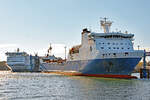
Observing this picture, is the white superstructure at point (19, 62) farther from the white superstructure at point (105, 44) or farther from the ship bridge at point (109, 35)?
the ship bridge at point (109, 35)

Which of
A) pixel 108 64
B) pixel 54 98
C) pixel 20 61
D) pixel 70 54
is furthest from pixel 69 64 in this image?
pixel 20 61

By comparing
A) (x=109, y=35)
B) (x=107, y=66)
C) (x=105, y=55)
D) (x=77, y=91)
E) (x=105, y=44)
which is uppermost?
(x=109, y=35)

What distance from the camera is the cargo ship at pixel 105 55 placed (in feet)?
112

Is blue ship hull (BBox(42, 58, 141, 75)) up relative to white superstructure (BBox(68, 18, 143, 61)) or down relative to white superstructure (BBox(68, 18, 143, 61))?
down

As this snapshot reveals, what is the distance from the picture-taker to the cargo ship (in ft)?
112

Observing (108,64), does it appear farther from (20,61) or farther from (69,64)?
(20,61)

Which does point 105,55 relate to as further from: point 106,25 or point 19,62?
point 19,62

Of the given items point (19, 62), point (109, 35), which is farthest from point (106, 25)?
point (19, 62)

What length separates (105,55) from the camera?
3594 centimetres

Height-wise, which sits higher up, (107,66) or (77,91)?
(107,66)

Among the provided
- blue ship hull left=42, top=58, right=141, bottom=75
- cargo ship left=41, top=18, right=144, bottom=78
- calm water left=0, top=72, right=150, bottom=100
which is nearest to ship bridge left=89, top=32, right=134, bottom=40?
cargo ship left=41, top=18, right=144, bottom=78

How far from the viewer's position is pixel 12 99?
1686 centimetres

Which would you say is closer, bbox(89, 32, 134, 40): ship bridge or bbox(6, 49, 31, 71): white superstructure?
bbox(89, 32, 134, 40): ship bridge

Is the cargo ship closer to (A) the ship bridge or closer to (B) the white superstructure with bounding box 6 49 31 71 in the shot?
(A) the ship bridge
